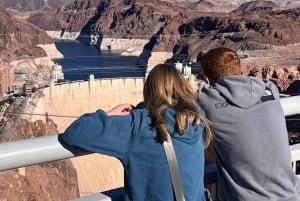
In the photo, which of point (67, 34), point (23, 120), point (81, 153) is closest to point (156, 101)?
point (81, 153)

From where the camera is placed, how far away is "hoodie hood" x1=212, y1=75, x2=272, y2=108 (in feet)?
7.61

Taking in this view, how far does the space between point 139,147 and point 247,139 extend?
57 centimetres

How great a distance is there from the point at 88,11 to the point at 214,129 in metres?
175

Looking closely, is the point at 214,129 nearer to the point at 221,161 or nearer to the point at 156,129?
the point at 221,161

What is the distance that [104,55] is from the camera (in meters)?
110

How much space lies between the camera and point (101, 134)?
194 centimetres

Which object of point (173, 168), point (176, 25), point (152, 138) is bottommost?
point (176, 25)

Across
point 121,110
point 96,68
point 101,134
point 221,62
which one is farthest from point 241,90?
point 96,68

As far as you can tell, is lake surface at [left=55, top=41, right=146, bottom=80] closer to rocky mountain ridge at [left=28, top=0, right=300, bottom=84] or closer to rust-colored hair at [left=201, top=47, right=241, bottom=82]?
rocky mountain ridge at [left=28, top=0, right=300, bottom=84]

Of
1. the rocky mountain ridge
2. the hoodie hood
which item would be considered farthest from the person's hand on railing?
the rocky mountain ridge

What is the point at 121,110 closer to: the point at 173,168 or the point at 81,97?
the point at 173,168

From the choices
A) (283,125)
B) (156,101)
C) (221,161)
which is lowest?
(221,161)

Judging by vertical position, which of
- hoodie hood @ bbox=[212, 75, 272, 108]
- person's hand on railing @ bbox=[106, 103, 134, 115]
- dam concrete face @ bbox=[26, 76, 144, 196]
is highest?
hoodie hood @ bbox=[212, 75, 272, 108]

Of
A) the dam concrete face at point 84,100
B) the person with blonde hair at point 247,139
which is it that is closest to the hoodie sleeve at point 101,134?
the person with blonde hair at point 247,139
